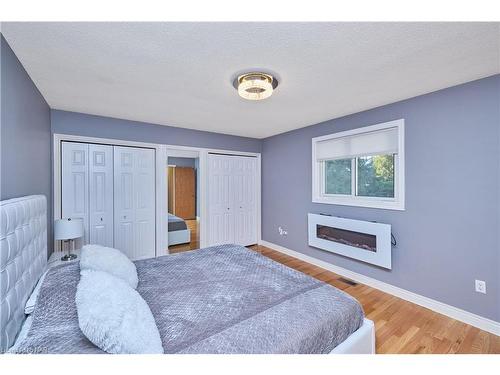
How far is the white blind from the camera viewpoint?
2.70 m

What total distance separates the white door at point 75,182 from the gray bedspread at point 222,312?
5.13 feet

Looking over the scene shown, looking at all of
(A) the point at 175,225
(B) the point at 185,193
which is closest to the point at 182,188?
(B) the point at 185,193

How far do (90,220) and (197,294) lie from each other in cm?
241

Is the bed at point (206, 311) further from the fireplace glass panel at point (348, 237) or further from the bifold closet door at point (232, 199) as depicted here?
the bifold closet door at point (232, 199)

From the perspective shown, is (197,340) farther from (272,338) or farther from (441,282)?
(441,282)

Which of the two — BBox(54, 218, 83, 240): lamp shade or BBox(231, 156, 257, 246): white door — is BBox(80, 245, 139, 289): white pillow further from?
BBox(231, 156, 257, 246): white door

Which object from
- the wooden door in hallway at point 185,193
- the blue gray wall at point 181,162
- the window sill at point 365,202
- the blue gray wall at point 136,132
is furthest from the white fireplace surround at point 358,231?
the blue gray wall at point 181,162

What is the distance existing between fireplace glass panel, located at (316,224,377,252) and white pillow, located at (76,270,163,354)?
2.66 meters

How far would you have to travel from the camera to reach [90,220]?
10.1 feet

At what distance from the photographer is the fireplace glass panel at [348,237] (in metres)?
2.83

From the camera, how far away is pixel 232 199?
14.4 feet

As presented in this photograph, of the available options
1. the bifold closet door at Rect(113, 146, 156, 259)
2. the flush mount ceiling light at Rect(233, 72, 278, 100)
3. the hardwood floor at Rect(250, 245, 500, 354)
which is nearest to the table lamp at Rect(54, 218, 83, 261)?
the bifold closet door at Rect(113, 146, 156, 259)

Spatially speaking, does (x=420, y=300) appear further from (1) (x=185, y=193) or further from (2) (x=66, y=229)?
(1) (x=185, y=193)

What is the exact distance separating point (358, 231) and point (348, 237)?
19 centimetres
